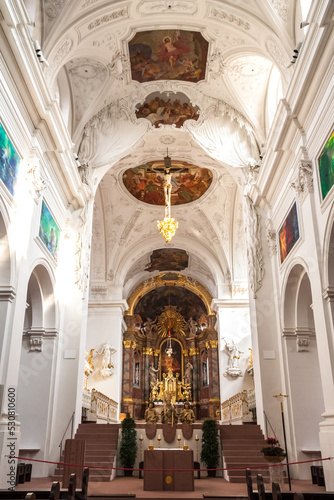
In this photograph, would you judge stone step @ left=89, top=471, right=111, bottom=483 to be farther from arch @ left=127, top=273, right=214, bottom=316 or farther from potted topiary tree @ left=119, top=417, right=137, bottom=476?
arch @ left=127, top=273, right=214, bottom=316

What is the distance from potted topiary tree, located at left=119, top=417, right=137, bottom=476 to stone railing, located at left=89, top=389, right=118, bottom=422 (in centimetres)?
366

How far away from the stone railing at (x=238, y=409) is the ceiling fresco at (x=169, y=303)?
32.8 feet

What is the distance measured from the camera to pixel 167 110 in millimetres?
15414

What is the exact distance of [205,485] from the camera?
11000 mm

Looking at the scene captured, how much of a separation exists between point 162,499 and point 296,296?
621 cm

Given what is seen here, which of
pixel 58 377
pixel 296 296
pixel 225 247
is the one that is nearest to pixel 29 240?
pixel 58 377

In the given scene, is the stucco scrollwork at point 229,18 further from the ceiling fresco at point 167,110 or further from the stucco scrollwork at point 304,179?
the stucco scrollwork at point 304,179

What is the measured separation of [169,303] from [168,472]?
65.5ft

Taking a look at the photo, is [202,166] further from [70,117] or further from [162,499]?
[162,499]

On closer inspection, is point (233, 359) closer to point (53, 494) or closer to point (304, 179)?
point (304, 179)

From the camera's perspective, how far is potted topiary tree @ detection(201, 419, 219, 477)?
41.5ft

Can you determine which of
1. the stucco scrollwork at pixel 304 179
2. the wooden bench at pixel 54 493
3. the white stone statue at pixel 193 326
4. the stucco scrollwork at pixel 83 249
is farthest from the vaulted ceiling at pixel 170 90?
the white stone statue at pixel 193 326

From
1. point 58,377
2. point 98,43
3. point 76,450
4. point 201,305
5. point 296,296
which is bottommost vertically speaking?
point 76,450

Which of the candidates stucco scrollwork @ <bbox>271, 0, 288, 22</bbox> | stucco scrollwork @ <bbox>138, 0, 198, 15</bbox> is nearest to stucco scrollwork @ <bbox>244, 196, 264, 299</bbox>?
stucco scrollwork @ <bbox>271, 0, 288, 22</bbox>
